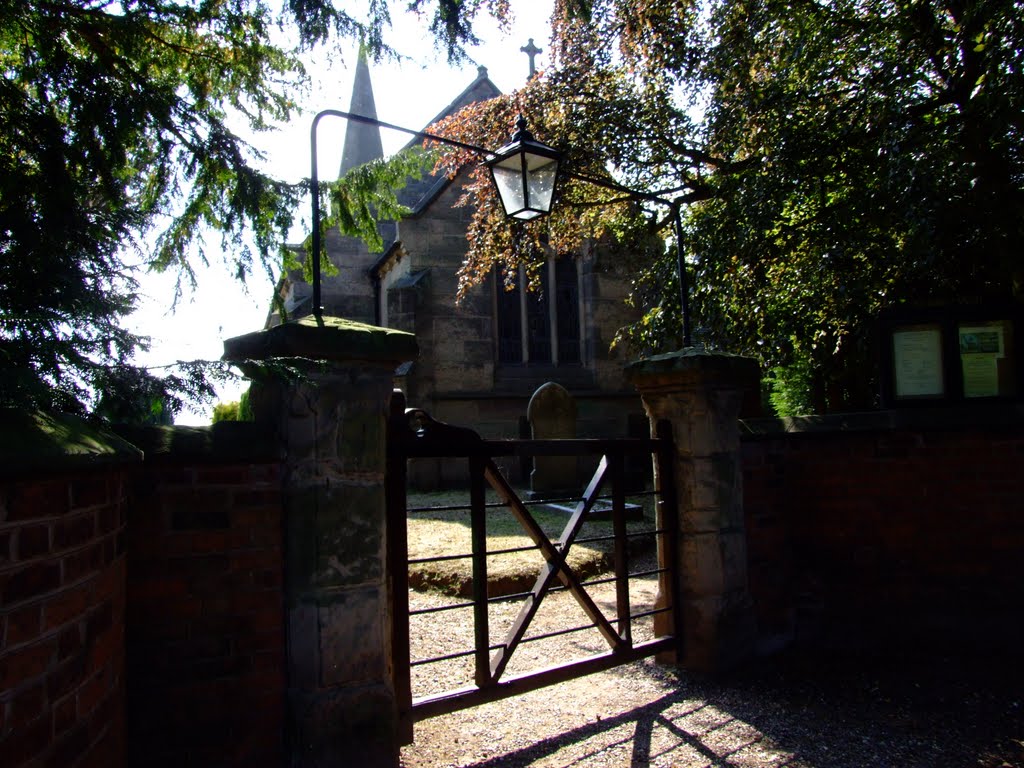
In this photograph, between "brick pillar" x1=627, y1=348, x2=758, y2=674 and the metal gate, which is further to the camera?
"brick pillar" x1=627, y1=348, x2=758, y2=674

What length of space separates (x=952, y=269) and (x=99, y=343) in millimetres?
5734

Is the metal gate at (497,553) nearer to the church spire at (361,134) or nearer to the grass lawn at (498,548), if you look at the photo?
the grass lawn at (498,548)

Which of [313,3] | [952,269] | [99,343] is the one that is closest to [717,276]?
[952,269]

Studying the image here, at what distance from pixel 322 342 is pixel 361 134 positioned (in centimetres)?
2551

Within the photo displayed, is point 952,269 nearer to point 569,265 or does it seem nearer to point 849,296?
point 849,296

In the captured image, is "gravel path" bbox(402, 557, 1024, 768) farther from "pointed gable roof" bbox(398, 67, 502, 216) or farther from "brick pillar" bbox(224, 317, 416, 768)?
"pointed gable roof" bbox(398, 67, 502, 216)

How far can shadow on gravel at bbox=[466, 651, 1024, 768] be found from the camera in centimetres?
316

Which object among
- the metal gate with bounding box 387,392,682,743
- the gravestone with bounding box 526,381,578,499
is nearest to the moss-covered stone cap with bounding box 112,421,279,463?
the metal gate with bounding box 387,392,682,743

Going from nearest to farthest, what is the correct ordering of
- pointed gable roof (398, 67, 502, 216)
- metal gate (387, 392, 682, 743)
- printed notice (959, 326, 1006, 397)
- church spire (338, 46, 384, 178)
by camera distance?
metal gate (387, 392, 682, 743) < printed notice (959, 326, 1006, 397) < pointed gable roof (398, 67, 502, 216) < church spire (338, 46, 384, 178)

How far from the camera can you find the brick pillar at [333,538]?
9.14 ft

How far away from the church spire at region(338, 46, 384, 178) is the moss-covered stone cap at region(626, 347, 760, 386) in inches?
905

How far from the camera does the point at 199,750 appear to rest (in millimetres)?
2615

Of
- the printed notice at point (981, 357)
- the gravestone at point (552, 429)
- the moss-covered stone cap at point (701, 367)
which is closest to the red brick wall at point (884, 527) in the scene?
the printed notice at point (981, 357)

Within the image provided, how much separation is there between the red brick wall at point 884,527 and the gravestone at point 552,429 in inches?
242
